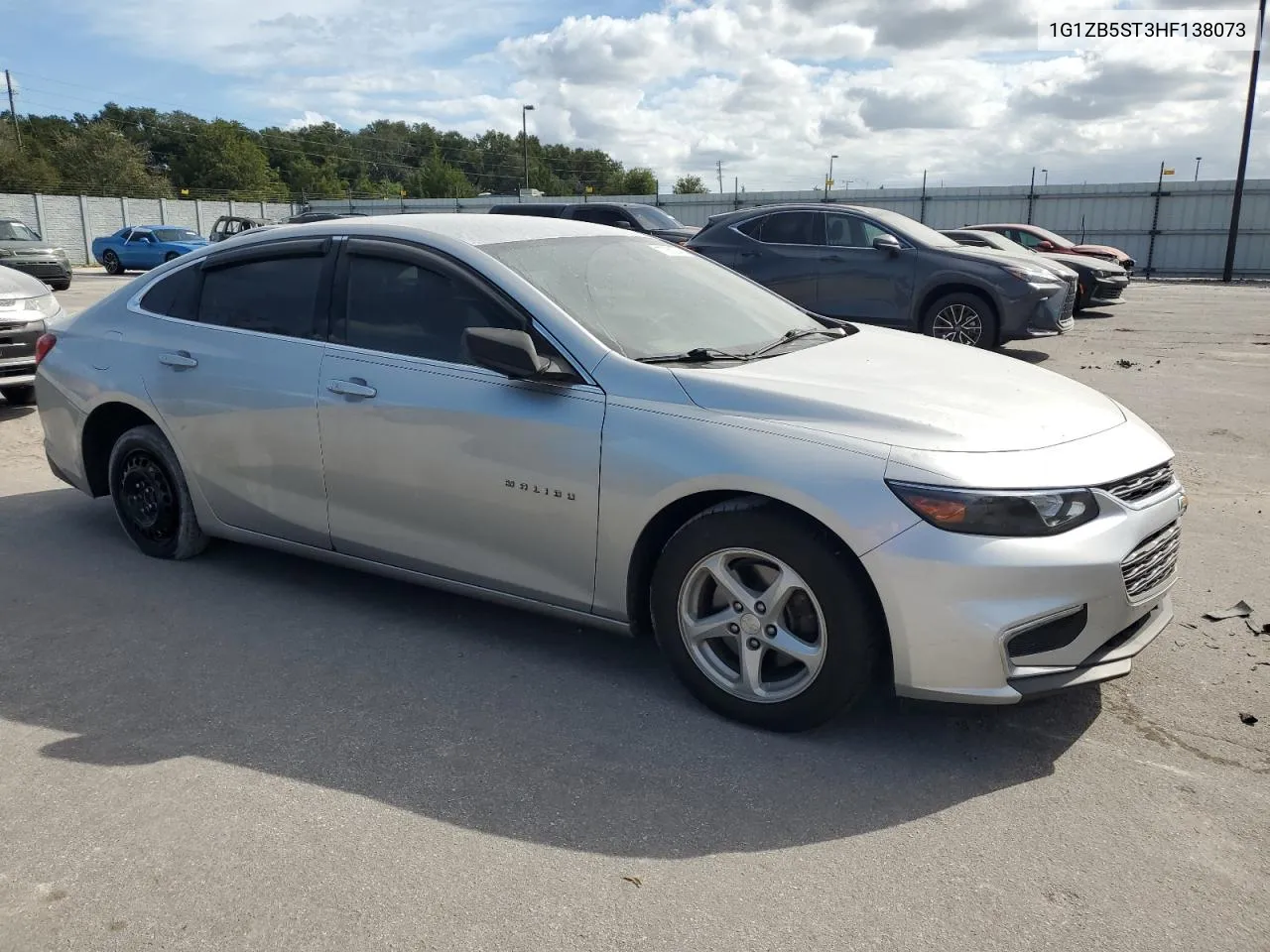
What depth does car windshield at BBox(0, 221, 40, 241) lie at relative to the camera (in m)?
23.5

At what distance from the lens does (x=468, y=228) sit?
14.0ft

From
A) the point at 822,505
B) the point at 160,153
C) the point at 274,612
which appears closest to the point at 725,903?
the point at 822,505

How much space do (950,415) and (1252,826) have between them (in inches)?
56.3

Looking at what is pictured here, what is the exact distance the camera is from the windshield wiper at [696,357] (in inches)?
144

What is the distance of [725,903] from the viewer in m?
2.53

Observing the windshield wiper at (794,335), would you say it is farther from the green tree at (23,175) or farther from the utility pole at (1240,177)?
the green tree at (23,175)

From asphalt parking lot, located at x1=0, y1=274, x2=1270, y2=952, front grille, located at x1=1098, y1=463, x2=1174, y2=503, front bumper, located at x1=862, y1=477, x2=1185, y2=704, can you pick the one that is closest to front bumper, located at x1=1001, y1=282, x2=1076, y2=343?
asphalt parking lot, located at x1=0, y1=274, x2=1270, y2=952

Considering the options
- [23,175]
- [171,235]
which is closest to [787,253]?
[171,235]

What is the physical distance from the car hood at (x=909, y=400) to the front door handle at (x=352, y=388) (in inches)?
51.7

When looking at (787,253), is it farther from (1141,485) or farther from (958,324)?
(1141,485)

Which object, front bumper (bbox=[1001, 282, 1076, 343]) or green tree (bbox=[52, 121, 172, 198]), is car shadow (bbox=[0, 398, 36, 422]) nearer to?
front bumper (bbox=[1001, 282, 1076, 343])

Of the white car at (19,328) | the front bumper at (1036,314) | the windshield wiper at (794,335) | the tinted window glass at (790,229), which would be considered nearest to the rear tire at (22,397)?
the white car at (19,328)

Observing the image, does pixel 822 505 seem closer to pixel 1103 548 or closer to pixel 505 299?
pixel 1103 548

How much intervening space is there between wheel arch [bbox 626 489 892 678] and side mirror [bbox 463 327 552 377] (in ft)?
2.28
